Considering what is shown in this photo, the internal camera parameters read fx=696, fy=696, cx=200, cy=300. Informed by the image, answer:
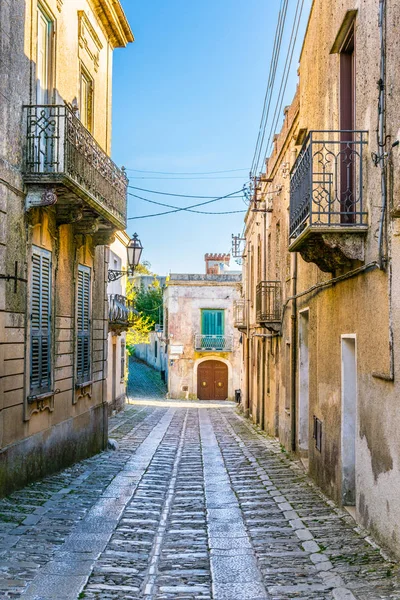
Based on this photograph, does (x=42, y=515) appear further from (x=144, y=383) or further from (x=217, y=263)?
(x=144, y=383)

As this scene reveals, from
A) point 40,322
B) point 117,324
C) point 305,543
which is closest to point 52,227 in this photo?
point 40,322

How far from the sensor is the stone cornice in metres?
14.2

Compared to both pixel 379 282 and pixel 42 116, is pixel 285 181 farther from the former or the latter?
pixel 379 282

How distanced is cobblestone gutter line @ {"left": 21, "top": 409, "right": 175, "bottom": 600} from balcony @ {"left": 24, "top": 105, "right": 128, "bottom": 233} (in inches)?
165

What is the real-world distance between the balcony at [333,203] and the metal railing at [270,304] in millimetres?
7066

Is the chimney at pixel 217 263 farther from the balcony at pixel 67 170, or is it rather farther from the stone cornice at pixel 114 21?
the balcony at pixel 67 170

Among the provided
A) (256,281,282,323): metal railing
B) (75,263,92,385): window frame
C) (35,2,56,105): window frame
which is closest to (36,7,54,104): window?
(35,2,56,105): window frame

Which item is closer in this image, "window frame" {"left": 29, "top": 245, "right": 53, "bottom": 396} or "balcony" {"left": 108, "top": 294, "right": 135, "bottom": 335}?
"window frame" {"left": 29, "top": 245, "right": 53, "bottom": 396}

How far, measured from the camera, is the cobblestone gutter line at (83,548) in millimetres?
5457

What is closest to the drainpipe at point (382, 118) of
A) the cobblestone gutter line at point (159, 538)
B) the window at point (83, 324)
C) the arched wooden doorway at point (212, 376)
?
the cobblestone gutter line at point (159, 538)

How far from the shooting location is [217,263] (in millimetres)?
45125

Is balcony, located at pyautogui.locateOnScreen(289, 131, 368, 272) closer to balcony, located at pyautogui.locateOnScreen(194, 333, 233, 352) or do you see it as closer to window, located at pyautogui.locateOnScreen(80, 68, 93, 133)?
window, located at pyautogui.locateOnScreen(80, 68, 93, 133)

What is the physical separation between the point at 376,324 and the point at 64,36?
25.8 ft

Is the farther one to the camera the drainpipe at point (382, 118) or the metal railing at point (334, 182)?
the metal railing at point (334, 182)
